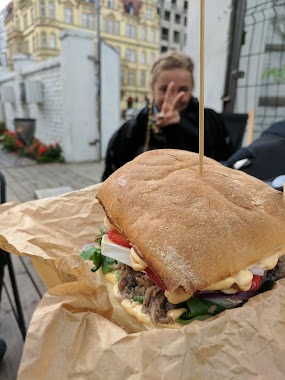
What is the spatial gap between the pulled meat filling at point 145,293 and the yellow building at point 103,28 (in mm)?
1675

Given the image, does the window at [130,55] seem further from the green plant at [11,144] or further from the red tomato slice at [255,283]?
the red tomato slice at [255,283]

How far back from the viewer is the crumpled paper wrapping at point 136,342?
76 centimetres

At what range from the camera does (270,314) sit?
87 cm

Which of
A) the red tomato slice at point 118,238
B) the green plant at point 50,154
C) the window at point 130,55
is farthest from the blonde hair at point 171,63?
the window at point 130,55

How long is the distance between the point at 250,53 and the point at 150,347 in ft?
12.7

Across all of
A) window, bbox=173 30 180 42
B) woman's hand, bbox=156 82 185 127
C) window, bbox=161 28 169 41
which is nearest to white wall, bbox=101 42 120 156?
woman's hand, bbox=156 82 185 127

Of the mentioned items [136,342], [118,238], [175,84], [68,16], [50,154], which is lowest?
[50,154]

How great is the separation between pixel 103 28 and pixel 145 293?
1264 cm

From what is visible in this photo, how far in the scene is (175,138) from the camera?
2473 millimetres

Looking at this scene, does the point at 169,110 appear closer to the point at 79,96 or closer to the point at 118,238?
the point at 118,238

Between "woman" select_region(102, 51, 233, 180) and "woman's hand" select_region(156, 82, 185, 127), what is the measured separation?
2 cm

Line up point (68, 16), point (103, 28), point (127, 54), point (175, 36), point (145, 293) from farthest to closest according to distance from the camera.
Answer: point (175, 36) → point (127, 54) → point (103, 28) → point (68, 16) → point (145, 293)

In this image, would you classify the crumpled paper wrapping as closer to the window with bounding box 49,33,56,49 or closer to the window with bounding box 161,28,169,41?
the window with bounding box 49,33,56,49

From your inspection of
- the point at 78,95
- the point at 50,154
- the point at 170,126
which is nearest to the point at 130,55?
the point at 78,95
